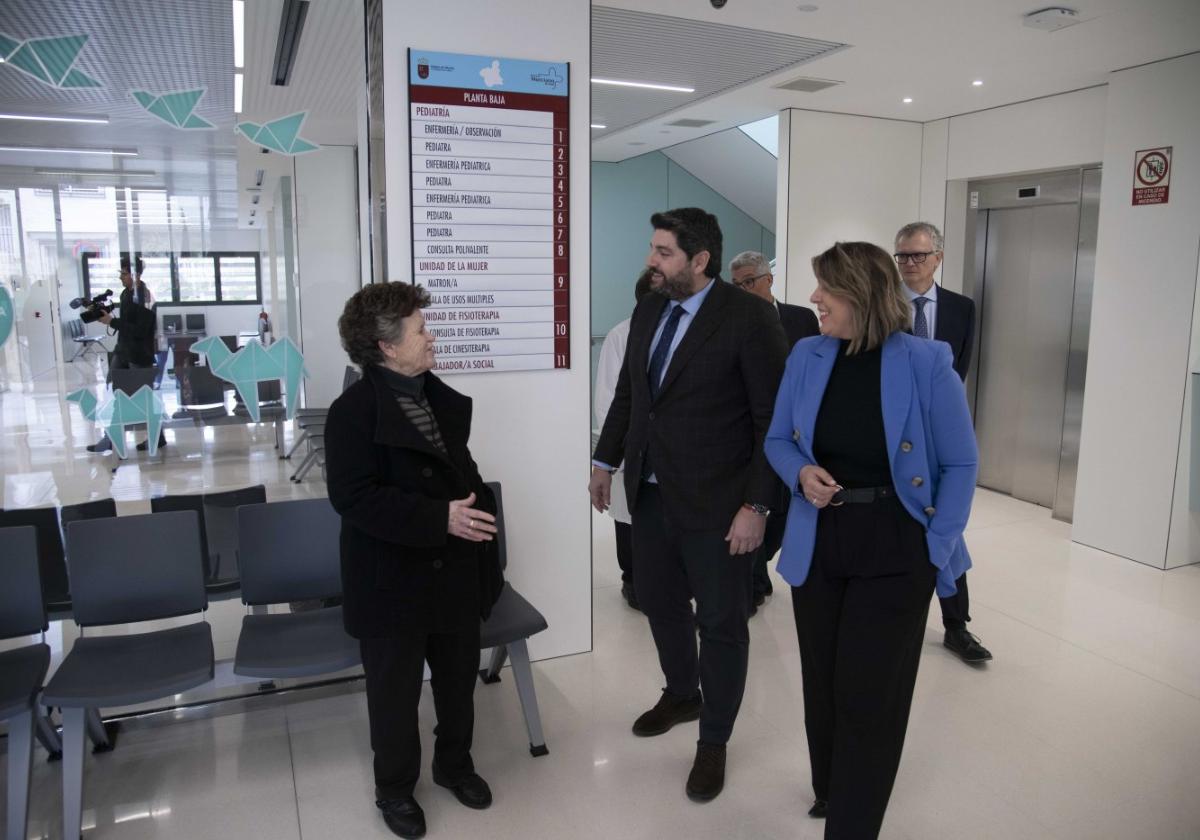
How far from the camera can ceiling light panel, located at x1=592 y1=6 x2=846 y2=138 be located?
4.82m

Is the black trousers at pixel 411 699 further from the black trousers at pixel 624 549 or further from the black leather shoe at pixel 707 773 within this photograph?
the black trousers at pixel 624 549

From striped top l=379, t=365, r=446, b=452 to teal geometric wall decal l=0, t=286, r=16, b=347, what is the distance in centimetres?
192

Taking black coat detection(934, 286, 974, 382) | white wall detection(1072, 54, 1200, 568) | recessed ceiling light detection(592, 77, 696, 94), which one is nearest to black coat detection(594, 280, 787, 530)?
black coat detection(934, 286, 974, 382)

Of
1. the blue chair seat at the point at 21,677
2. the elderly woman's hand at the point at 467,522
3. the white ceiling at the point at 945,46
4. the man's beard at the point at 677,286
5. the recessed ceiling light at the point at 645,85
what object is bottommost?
the blue chair seat at the point at 21,677

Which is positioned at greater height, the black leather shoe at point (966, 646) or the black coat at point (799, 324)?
the black coat at point (799, 324)

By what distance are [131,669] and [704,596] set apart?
6.15ft

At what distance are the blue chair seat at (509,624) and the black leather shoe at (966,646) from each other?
2.07 meters

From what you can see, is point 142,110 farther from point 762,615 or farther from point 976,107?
point 976,107

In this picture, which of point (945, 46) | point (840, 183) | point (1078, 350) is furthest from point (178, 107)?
point (1078, 350)

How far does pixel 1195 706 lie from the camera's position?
353 centimetres

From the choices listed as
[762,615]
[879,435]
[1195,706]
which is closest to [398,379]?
[879,435]

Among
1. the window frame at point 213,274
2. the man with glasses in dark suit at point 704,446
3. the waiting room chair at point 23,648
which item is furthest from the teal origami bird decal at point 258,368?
the man with glasses in dark suit at point 704,446

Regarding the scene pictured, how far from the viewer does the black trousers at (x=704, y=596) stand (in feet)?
9.23

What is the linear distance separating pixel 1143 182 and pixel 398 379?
4911 mm
